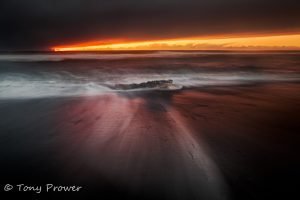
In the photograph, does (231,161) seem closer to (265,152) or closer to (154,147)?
(265,152)

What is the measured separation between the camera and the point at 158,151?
522 centimetres

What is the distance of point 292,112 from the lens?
8.55m

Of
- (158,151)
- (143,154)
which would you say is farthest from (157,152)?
(143,154)

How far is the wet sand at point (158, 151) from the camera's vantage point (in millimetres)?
3844

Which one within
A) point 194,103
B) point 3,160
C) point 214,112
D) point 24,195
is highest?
point 194,103

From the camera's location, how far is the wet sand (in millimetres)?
3844

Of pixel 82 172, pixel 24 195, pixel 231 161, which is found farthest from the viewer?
pixel 231 161

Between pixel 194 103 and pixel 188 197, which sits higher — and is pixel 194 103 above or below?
above

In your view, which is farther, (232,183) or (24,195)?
(232,183)

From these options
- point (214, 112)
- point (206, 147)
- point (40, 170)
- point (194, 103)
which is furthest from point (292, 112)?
point (40, 170)

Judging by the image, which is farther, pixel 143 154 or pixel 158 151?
pixel 158 151

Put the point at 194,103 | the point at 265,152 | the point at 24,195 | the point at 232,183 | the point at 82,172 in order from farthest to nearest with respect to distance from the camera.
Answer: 1. the point at 194,103
2. the point at 265,152
3. the point at 82,172
4. the point at 232,183
5. the point at 24,195

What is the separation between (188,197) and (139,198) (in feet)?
2.20

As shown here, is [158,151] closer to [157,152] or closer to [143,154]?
[157,152]
